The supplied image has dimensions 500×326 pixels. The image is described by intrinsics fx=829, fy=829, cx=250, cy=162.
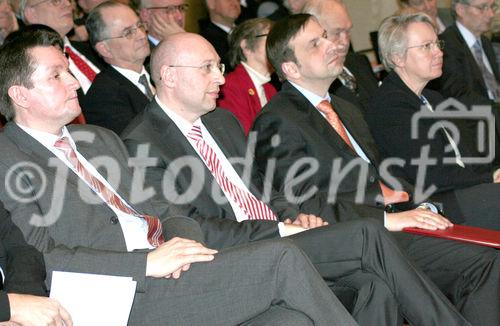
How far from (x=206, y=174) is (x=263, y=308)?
2.80 feet

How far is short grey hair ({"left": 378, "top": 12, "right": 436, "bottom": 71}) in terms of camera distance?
4.12 meters

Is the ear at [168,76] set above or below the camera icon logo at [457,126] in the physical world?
above

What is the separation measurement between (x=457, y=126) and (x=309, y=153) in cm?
99

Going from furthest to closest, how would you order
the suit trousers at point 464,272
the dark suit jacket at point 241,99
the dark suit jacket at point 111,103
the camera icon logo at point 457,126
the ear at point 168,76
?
the dark suit jacket at point 241,99 < the dark suit jacket at point 111,103 < the camera icon logo at point 457,126 < the ear at point 168,76 < the suit trousers at point 464,272

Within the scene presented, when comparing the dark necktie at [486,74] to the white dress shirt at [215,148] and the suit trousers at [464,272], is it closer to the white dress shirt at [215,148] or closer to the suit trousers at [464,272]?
the suit trousers at [464,272]

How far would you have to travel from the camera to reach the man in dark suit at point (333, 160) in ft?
10.7

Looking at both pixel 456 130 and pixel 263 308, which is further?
pixel 456 130

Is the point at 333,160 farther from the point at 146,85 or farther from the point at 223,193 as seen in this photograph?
the point at 146,85

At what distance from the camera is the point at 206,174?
10.6 feet

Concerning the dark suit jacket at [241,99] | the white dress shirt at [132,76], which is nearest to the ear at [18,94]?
the white dress shirt at [132,76]

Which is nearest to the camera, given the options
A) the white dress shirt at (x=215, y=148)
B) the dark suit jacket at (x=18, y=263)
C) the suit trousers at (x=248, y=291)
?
the dark suit jacket at (x=18, y=263)

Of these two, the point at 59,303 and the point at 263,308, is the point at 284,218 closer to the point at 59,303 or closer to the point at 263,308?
the point at 263,308

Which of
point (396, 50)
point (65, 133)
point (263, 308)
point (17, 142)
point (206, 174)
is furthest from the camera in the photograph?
point (396, 50)

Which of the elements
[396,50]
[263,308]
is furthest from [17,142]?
[396,50]
